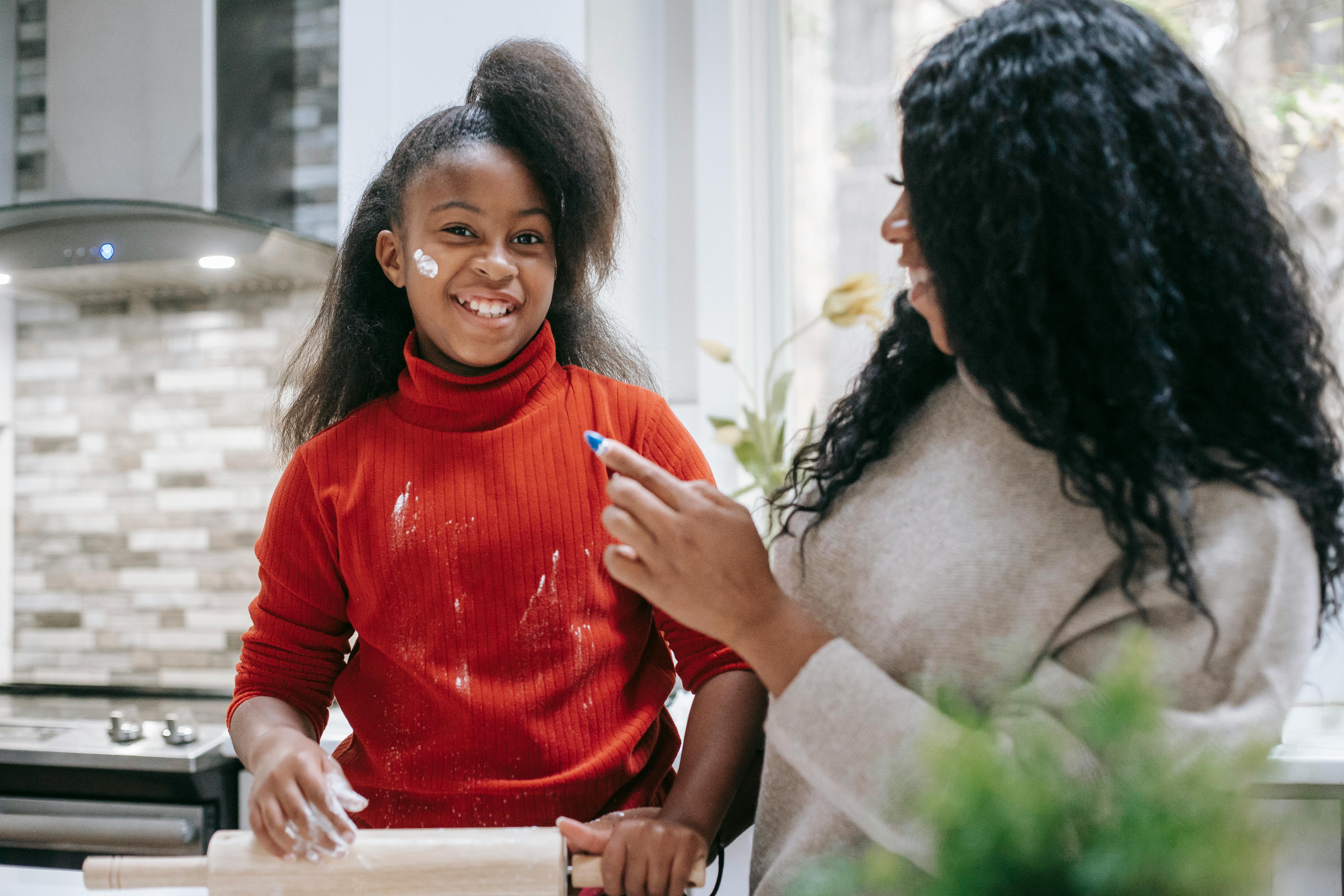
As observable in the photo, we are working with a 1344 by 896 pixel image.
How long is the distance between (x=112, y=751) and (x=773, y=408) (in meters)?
1.27

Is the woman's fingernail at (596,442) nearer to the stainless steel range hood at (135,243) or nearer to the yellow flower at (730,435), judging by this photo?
the yellow flower at (730,435)

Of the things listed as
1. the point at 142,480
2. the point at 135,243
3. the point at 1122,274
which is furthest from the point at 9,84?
the point at 1122,274

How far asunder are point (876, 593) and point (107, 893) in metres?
1.06

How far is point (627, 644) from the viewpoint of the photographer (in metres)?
0.95

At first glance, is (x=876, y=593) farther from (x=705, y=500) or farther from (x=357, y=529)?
(x=357, y=529)

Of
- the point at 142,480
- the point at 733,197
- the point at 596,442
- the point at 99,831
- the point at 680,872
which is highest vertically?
the point at 733,197

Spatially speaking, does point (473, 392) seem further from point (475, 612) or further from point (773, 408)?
point (773, 408)

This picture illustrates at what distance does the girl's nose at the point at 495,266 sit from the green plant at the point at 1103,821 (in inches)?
27.1

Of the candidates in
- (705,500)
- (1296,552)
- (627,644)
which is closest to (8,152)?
(627,644)

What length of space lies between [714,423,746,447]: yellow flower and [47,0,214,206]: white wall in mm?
1055

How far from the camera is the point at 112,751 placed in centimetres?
156

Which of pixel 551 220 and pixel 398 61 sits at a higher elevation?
pixel 398 61

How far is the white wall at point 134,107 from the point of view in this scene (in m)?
1.80

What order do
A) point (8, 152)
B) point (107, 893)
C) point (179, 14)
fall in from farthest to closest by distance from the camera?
point (8, 152) → point (179, 14) → point (107, 893)
